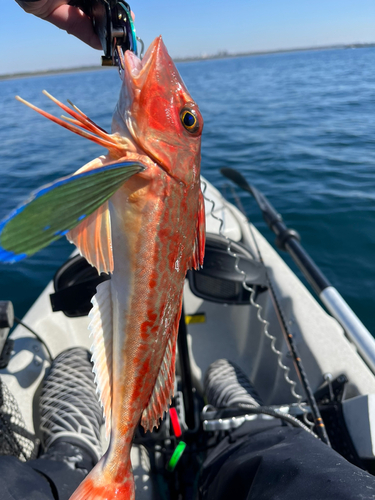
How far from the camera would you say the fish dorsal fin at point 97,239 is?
112 centimetres

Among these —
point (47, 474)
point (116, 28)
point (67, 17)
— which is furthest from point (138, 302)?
point (67, 17)

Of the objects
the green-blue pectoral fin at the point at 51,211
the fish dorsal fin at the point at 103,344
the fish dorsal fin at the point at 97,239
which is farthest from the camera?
the fish dorsal fin at the point at 103,344

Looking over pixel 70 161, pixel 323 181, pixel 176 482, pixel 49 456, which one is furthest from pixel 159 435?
pixel 70 161

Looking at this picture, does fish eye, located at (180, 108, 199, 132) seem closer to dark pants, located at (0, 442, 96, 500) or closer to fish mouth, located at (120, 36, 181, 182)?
fish mouth, located at (120, 36, 181, 182)

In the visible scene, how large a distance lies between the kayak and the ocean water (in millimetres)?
1816

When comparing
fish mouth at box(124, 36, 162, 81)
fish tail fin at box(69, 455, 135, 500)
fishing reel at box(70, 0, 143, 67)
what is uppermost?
fishing reel at box(70, 0, 143, 67)

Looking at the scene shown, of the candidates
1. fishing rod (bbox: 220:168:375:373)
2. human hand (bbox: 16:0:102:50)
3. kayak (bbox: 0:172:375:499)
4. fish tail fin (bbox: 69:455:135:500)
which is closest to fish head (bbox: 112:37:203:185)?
human hand (bbox: 16:0:102:50)

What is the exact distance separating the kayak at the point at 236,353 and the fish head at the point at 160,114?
4.31 feet

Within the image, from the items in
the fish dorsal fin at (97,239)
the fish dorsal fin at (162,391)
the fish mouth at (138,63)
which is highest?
the fish mouth at (138,63)

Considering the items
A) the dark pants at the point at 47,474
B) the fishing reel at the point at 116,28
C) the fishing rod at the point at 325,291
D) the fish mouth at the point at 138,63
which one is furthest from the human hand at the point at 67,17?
the fishing rod at the point at 325,291

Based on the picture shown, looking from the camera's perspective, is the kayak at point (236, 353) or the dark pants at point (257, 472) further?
the kayak at point (236, 353)

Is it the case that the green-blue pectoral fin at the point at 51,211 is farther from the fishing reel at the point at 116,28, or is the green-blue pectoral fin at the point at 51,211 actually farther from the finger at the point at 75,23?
the finger at the point at 75,23

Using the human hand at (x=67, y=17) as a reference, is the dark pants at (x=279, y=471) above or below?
below

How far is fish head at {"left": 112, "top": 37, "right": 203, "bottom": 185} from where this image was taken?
46.4 inches
